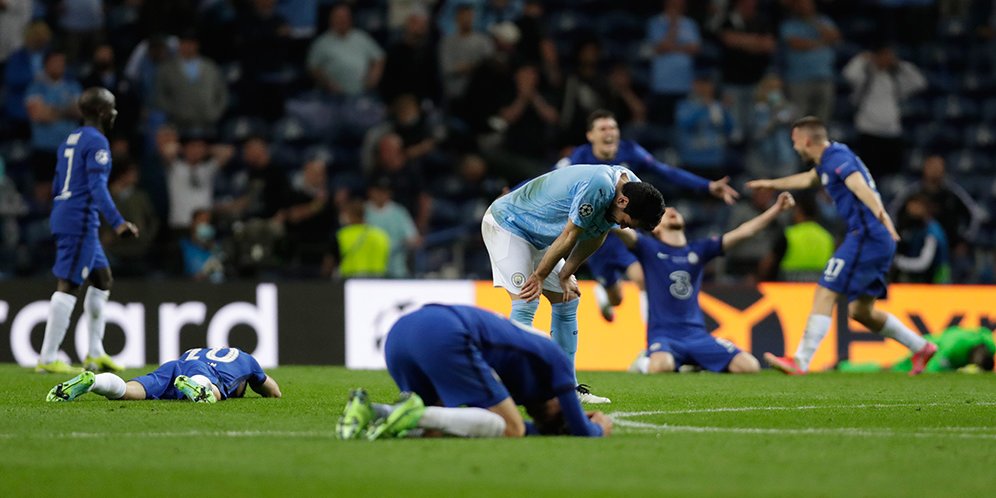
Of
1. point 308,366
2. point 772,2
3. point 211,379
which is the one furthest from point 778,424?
point 772,2

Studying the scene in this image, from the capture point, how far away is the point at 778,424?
27.8 ft

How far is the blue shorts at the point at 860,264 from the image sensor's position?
13.2m

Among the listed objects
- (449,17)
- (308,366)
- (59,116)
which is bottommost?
(308,366)

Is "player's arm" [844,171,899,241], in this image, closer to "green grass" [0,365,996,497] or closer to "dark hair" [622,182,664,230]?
"green grass" [0,365,996,497]

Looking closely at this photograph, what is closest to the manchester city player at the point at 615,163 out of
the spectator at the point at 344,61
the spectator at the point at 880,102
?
the spectator at the point at 344,61

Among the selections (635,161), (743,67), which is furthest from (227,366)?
(743,67)

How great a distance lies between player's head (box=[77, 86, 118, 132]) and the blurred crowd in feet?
12.2

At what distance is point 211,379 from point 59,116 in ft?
29.4

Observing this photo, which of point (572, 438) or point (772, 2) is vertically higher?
point (772, 2)

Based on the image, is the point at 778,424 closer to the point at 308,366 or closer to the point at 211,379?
the point at 211,379

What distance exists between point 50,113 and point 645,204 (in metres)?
11.2

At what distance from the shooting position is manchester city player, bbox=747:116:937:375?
42.6 feet

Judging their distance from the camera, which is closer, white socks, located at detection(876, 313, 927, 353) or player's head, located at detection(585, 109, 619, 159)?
player's head, located at detection(585, 109, 619, 159)

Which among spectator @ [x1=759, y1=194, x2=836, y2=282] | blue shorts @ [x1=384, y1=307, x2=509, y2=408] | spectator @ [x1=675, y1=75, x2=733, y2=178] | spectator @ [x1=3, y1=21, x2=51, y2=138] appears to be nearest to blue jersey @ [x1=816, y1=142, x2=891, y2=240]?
spectator @ [x1=759, y1=194, x2=836, y2=282]
